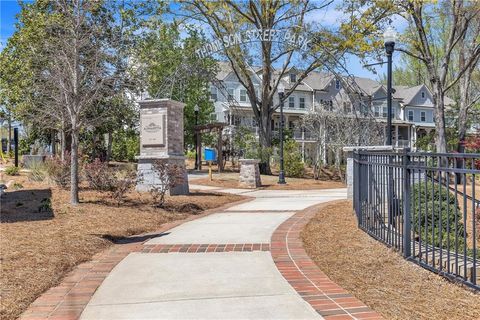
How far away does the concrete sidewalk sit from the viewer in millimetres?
3947

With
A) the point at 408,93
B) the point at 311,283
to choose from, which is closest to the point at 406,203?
the point at 311,283

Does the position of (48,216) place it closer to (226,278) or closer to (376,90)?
(226,278)

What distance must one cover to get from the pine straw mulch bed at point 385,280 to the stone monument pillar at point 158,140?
22.1ft

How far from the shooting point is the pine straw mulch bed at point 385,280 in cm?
405

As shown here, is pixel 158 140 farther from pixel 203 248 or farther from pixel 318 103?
pixel 318 103

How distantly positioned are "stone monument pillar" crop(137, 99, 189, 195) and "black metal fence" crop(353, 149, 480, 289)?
6756 millimetres

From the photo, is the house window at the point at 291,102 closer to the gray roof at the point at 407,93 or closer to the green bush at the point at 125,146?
the gray roof at the point at 407,93

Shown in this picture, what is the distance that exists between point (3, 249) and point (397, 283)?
4.93 metres

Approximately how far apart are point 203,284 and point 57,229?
383cm

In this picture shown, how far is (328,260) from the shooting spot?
5715 millimetres

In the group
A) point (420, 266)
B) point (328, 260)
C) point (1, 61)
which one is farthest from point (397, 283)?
point (1, 61)

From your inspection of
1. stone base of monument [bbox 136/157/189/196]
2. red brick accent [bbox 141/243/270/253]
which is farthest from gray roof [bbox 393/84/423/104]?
red brick accent [bbox 141/243/270/253]

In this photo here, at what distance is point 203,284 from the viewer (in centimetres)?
475

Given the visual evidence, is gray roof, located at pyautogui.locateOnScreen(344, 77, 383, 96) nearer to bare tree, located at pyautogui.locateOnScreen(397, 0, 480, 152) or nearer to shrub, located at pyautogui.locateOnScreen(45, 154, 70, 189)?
bare tree, located at pyautogui.locateOnScreen(397, 0, 480, 152)
